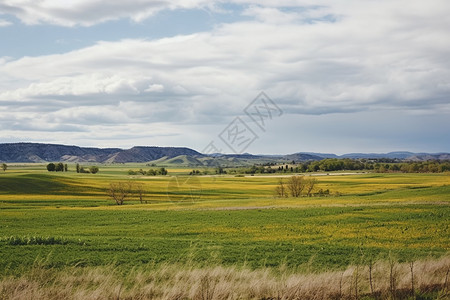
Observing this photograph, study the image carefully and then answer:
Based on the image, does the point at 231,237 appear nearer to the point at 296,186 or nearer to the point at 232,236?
the point at 232,236

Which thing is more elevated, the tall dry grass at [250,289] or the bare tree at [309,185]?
the tall dry grass at [250,289]

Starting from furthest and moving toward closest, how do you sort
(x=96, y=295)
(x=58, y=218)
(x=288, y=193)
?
1. (x=288, y=193)
2. (x=58, y=218)
3. (x=96, y=295)

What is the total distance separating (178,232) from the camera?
3238 centimetres

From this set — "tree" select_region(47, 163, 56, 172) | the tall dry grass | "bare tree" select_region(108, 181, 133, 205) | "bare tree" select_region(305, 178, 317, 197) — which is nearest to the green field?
the tall dry grass

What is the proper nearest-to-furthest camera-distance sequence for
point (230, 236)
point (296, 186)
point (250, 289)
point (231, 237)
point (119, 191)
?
1. point (250, 289)
2. point (231, 237)
3. point (230, 236)
4. point (119, 191)
5. point (296, 186)

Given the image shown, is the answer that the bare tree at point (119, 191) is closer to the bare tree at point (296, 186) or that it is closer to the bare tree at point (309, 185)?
the bare tree at point (296, 186)

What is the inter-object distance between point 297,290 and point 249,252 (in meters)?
10.6

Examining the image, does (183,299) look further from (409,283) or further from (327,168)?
(327,168)

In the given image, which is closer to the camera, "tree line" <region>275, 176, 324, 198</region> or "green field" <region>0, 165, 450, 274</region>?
"green field" <region>0, 165, 450, 274</region>

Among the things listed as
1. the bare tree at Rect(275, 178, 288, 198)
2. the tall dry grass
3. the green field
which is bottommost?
the bare tree at Rect(275, 178, 288, 198)

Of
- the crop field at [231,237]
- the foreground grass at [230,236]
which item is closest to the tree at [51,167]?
the crop field at [231,237]

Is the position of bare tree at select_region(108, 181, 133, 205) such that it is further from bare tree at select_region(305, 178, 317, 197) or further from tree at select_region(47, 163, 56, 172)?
tree at select_region(47, 163, 56, 172)

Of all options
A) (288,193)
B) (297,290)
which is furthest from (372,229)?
(288,193)

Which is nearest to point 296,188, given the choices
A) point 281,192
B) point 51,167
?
point 281,192
